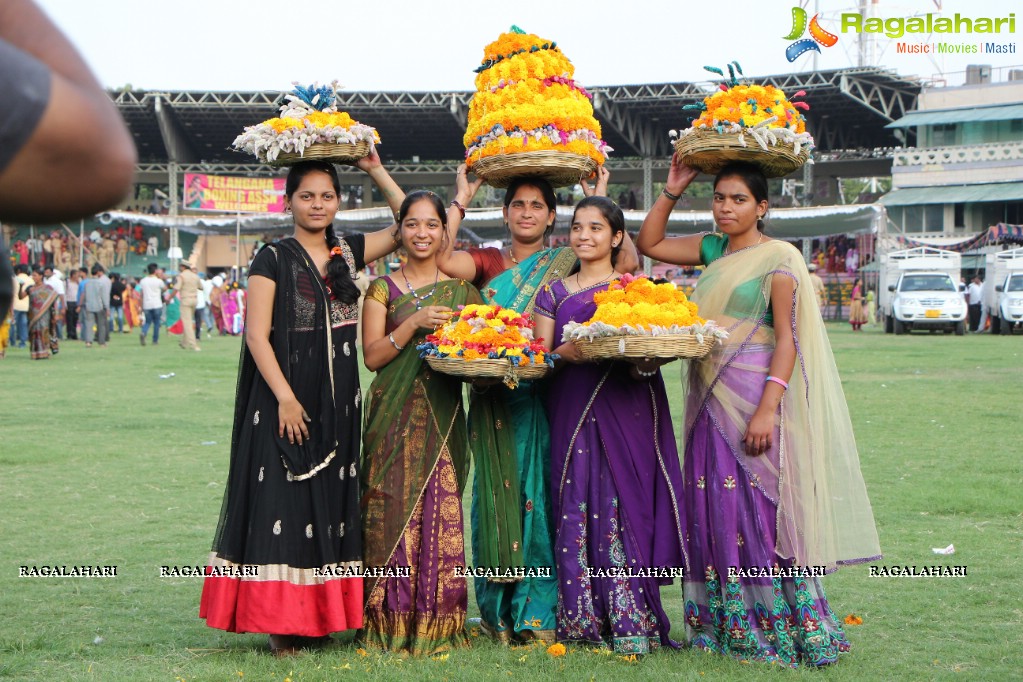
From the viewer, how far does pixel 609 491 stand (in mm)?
4832

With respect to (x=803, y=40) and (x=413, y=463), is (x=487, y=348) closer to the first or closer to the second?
(x=413, y=463)

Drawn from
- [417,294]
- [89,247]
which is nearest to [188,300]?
[417,294]

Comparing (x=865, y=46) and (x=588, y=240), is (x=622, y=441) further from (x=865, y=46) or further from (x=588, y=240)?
(x=865, y=46)

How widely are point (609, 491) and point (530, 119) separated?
5.79 ft

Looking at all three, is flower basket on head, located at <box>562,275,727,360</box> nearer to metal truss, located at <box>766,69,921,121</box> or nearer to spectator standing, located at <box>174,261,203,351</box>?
spectator standing, located at <box>174,261,203,351</box>

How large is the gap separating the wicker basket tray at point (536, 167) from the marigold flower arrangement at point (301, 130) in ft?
2.07

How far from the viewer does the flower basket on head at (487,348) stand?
14.7ft

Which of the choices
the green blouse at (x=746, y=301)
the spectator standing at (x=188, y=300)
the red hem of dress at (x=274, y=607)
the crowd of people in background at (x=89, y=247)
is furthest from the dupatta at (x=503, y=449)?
the crowd of people in background at (x=89, y=247)

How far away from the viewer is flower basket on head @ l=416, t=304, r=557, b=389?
448 cm

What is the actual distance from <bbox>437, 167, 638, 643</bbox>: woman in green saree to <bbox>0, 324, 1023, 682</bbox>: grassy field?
0.74ft

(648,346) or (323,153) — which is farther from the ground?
(323,153)

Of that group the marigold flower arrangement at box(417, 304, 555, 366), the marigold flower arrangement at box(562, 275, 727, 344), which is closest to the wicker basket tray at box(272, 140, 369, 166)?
the marigold flower arrangement at box(417, 304, 555, 366)

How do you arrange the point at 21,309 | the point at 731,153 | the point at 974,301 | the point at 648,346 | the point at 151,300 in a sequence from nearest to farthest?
the point at 648,346 → the point at 731,153 → the point at 21,309 → the point at 151,300 → the point at 974,301

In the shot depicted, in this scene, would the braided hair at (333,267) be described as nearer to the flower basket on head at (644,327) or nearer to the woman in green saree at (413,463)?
the woman in green saree at (413,463)
